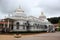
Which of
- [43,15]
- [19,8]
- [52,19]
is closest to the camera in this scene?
[19,8]

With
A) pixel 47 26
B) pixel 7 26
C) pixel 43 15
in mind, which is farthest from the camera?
pixel 43 15

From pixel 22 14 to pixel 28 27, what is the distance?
479 centimetres

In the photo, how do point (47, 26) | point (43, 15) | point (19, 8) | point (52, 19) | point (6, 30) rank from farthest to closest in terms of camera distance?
point (52, 19)
point (43, 15)
point (47, 26)
point (19, 8)
point (6, 30)

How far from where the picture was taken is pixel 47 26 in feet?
178

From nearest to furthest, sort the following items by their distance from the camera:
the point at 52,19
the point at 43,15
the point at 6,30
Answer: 1. the point at 6,30
2. the point at 43,15
3. the point at 52,19

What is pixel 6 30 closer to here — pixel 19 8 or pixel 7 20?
pixel 7 20

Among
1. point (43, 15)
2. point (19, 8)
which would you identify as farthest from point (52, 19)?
point (19, 8)

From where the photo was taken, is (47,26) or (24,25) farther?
(47,26)

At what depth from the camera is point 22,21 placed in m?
43.2

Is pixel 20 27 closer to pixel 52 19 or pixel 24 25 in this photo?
pixel 24 25

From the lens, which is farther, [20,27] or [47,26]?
[47,26]

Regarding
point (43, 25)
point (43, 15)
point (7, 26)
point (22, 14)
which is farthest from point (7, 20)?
point (43, 15)

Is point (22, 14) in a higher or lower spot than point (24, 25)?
higher

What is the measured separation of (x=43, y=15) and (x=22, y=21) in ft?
76.0
